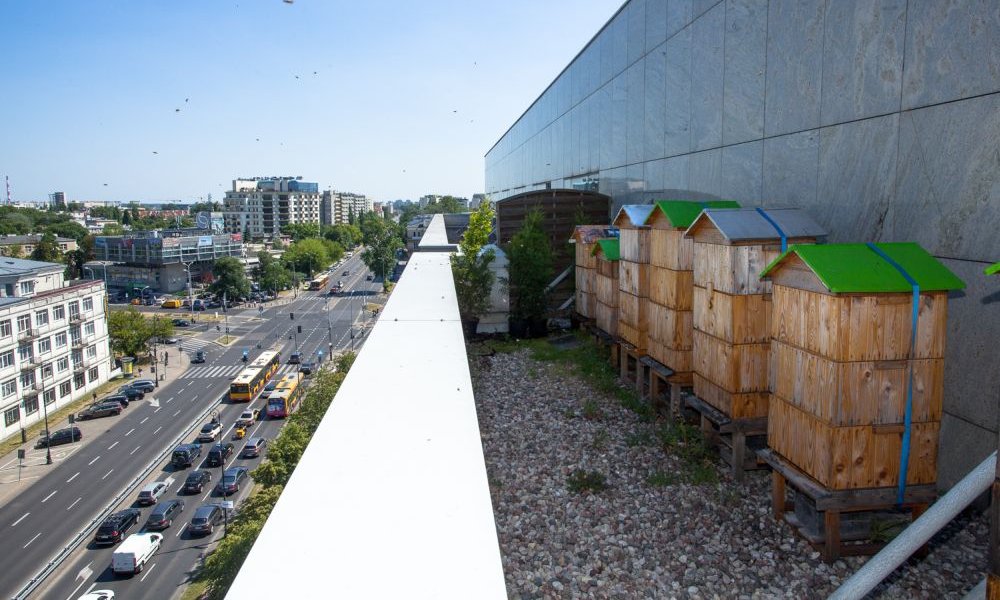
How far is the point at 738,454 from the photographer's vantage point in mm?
6895

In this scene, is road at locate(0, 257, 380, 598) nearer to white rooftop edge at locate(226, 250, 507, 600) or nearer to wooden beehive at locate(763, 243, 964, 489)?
white rooftop edge at locate(226, 250, 507, 600)

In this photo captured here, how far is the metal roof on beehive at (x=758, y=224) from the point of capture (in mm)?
6750

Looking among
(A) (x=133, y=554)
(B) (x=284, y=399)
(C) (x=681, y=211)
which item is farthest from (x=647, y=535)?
(B) (x=284, y=399)

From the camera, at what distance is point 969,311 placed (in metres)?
5.87

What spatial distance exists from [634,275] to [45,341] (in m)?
39.7

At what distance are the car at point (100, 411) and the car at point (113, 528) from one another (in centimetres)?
1607

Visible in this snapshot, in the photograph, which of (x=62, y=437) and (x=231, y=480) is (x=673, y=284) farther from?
(x=62, y=437)

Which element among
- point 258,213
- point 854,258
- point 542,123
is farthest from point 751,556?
point 258,213

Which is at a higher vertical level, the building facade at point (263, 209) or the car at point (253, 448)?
the building facade at point (263, 209)

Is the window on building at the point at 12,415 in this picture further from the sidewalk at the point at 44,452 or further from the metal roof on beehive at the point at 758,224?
the metal roof on beehive at the point at 758,224

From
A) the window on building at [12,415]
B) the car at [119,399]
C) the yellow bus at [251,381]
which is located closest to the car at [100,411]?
the car at [119,399]

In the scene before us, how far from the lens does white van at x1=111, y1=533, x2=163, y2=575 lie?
19.9 metres

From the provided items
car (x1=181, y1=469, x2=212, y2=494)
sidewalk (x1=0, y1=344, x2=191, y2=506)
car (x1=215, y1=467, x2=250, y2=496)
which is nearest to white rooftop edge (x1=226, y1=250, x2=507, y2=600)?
car (x1=215, y1=467, x2=250, y2=496)

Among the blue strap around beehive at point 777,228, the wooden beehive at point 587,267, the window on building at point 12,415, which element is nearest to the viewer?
the blue strap around beehive at point 777,228
